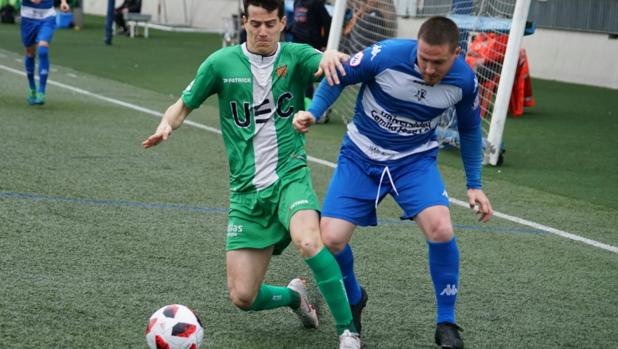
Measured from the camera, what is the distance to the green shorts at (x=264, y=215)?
496cm

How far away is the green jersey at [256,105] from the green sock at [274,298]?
1.70ft

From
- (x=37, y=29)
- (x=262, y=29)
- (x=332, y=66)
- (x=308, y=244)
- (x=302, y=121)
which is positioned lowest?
(x=37, y=29)

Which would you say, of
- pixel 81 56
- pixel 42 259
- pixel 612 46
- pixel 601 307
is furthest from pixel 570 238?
pixel 81 56

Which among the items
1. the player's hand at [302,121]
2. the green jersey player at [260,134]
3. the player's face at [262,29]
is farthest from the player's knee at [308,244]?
the player's face at [262,29]

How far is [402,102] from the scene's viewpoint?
16.5ft

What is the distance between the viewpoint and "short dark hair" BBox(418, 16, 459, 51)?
15.3ft

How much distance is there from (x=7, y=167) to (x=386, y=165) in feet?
15.9

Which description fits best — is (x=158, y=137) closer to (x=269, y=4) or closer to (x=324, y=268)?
(x=269, y=4)

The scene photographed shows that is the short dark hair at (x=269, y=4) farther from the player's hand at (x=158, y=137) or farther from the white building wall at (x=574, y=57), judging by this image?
the white building wall at (x=574, y=57)

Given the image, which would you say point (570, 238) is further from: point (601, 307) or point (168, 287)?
point (168, 287)

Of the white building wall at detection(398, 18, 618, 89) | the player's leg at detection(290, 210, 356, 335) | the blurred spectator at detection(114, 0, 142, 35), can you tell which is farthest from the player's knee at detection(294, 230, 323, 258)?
the blurred spectator at detection(114, 0, 142, 35)

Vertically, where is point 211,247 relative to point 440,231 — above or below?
below

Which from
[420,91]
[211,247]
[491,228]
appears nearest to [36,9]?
[211,247]

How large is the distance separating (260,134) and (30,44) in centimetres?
864
